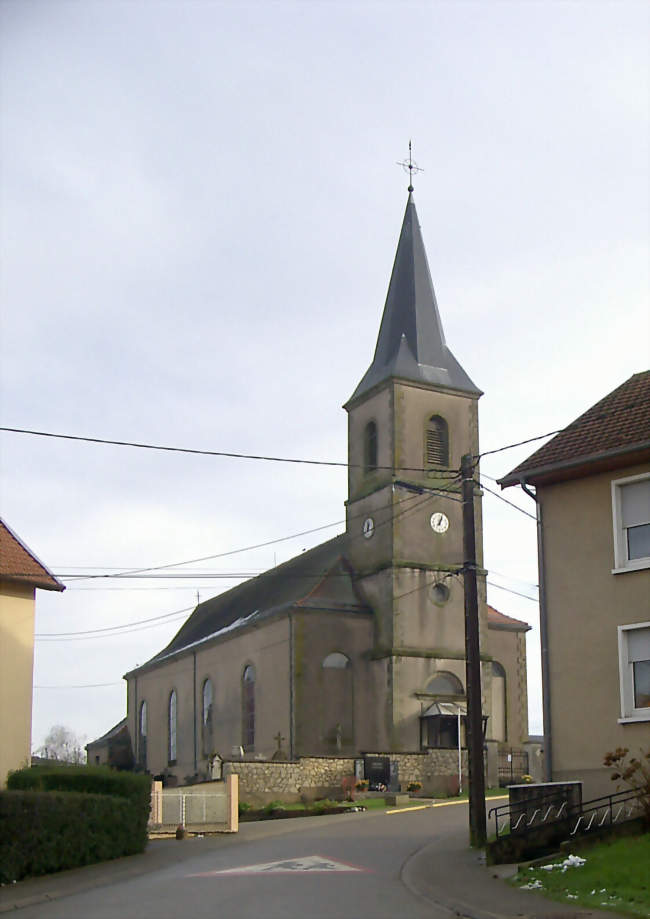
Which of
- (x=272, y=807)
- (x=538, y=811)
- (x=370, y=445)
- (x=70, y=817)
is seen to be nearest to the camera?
(x=538, y=811)

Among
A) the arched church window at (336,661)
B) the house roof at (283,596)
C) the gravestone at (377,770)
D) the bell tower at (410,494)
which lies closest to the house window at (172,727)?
the house roof at (283,596)

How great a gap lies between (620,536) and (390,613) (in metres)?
26.1

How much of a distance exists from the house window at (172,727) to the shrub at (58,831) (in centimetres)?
4107

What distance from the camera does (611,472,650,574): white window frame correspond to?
23.0 m

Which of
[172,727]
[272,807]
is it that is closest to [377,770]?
[272,807]

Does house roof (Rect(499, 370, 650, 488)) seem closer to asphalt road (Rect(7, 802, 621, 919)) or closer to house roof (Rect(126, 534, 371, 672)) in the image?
asphalt road (Rect(7, 802, 621, 919))

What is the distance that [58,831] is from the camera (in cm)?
2192

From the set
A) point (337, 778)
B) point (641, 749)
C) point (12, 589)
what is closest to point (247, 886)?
point (641, 749)

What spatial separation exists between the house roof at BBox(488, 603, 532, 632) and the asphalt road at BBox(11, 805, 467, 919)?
1040 inches

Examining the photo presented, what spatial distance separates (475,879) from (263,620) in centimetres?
3338

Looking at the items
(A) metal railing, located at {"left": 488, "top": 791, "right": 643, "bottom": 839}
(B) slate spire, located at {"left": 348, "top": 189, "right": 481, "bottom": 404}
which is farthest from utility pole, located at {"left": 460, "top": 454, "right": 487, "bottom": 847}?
(B) slate spire, located at {"left": 348, "top": 189, "right": 481, "bottom": 404}

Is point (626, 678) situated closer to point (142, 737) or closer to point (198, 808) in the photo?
point (198, 808)

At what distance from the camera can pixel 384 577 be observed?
49.7 metres

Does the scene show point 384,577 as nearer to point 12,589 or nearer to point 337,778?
point 337,778
